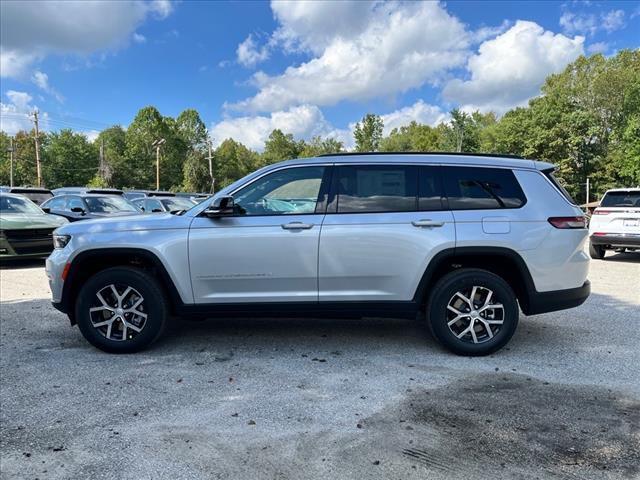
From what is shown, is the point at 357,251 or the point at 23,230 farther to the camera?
the point at 23,230

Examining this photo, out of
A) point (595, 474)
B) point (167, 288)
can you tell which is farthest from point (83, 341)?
point (595, 474)

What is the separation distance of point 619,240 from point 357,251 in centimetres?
876

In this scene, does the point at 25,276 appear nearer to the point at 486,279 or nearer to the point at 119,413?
the point at 119,413

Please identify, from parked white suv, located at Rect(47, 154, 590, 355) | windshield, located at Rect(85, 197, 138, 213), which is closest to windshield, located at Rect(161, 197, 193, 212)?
windshield, located at Rect(85, 197, 138, 213)

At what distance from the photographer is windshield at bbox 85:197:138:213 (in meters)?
12.2

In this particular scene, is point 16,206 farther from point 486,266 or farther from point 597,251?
point 597,251

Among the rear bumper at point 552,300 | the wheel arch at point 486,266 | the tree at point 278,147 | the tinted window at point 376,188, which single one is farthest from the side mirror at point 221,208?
the tree at point 278,147

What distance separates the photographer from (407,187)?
4.34 metres

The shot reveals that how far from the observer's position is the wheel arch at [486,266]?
166 inches

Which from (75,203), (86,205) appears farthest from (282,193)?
(75,203)

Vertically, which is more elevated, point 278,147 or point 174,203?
point 278,147

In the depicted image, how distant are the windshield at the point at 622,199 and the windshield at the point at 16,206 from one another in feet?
42.6

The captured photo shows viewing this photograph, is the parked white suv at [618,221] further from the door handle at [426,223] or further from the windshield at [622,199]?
the door handle at [426,223]

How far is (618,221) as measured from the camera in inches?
411
